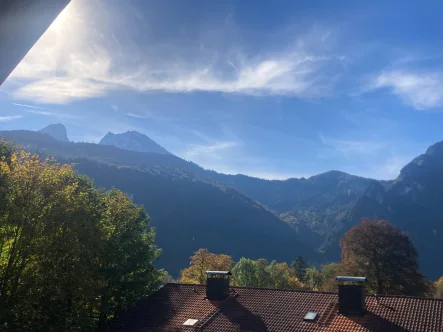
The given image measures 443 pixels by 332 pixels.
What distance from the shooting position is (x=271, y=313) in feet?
65.3

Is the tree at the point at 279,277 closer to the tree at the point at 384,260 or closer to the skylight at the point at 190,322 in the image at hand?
the tree at the point at 384,260

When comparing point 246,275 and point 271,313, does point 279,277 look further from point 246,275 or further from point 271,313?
point 271,313

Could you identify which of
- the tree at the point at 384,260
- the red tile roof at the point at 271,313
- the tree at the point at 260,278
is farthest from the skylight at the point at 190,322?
the tree at the point at 260,278

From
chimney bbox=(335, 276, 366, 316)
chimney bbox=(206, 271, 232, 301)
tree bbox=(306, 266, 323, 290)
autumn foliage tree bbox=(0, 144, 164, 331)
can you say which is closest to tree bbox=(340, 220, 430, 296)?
chimney bbox=(335, 276, 366, 316)

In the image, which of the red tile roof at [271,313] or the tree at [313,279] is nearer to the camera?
the red tile roof at [271,313]

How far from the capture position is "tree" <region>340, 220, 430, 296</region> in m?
32.5

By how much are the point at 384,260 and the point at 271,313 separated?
1729cm

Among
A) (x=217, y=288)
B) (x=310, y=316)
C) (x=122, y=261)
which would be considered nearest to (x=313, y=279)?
(x=217, y=288)

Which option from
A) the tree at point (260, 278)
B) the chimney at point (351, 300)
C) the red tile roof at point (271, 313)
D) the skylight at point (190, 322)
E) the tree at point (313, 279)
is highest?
the chimney at point (351, 300)

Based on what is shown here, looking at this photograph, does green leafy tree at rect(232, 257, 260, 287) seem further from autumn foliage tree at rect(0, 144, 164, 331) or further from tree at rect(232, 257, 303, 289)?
autumn foliage tree at rect(0, 144, 164, 331)

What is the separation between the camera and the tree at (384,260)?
32500 millimetres

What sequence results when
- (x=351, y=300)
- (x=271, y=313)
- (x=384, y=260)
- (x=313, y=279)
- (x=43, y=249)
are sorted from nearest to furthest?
(x=43, y=249) < (x=351, y=300) < (x=271, y=313) < (x=384, y=260) < (x=313, y=279)

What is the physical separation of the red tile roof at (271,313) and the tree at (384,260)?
46.5ft

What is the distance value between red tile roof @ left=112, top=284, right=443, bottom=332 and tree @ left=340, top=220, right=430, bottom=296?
14.2m
